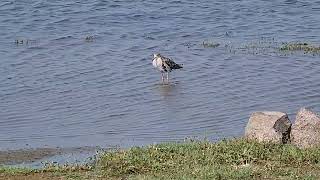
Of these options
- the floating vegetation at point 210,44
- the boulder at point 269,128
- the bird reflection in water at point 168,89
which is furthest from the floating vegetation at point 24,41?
the boulder at point 269,128

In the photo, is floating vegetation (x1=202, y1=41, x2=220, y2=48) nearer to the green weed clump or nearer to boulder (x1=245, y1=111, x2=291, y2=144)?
boulder (x1=245, y1=111, x2=291, y2=144)

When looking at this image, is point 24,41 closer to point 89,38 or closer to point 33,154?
point 89,38

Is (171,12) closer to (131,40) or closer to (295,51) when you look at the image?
(131,40)

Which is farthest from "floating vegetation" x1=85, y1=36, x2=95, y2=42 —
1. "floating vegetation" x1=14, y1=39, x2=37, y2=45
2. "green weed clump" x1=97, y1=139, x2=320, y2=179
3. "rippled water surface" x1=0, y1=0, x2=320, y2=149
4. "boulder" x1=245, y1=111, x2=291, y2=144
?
"green weed clump" x1=97, y1=139, x2=320, y2=179

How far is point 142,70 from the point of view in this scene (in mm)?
16969

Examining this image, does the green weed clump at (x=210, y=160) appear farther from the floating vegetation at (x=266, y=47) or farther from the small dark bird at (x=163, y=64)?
the floating vegetation at (x=266, y=47)

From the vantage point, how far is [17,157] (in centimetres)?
1053

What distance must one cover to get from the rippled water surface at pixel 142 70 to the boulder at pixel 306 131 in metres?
1.94

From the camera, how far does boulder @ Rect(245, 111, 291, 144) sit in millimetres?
9742

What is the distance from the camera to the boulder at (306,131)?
9680 millimetres

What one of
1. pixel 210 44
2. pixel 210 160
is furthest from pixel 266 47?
pixel 210 160

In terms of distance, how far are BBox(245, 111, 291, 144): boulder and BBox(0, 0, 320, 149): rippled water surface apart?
1.69 meters

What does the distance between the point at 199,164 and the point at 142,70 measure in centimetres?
813

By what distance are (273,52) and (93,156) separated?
352 inches
